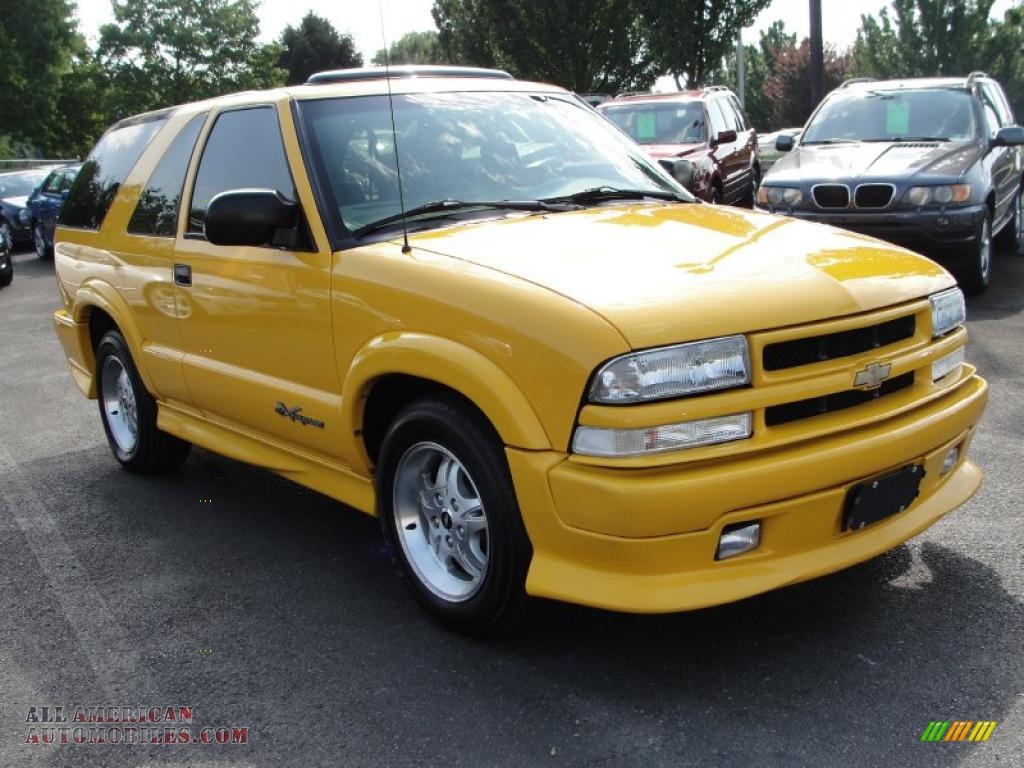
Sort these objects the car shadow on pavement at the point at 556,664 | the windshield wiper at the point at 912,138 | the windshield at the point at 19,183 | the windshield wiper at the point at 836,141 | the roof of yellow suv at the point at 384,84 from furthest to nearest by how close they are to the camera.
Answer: the windshield at the point at 19,183 → the windshield wiper at the point at 836,141 → the windshield wiper at the point at 912,138 → the roof of yellow suv at the point at 384,84 → the car shadow on pavement at the point at 556,664

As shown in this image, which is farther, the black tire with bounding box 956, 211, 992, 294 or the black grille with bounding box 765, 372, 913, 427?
the black tire with bounding box 956, 211, 992, 294

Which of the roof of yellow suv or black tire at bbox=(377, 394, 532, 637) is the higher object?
the roof of yellow suv

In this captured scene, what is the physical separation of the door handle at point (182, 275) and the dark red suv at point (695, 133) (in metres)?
8.22

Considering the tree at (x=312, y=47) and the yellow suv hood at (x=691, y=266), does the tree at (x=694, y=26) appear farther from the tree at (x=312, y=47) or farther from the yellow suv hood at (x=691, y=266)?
the tree at (x=312, y=47)

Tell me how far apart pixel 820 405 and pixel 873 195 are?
641 cm

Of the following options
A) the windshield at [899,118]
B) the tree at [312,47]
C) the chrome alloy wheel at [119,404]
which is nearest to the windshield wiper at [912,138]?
the windshield at [899,118]

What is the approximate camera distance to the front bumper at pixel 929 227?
28.9ft

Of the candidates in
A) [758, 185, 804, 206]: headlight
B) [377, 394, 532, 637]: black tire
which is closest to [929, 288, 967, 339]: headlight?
[377, 394, 532, 637]: black tire

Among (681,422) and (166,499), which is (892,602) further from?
(166,499)

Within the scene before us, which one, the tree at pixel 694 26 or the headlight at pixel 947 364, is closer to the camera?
the headlight at pixel 947 364

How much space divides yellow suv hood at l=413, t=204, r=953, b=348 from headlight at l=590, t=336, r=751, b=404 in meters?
0.04

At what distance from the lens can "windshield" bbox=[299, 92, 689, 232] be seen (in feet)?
13.4

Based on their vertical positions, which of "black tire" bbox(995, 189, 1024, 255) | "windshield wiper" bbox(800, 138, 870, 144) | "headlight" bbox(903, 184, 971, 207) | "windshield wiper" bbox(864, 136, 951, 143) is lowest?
"black tire" bbox(995, 189, 1024, 255)

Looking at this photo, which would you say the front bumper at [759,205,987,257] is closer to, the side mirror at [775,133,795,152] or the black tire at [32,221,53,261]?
the side mirror at [775,133,795,152]
